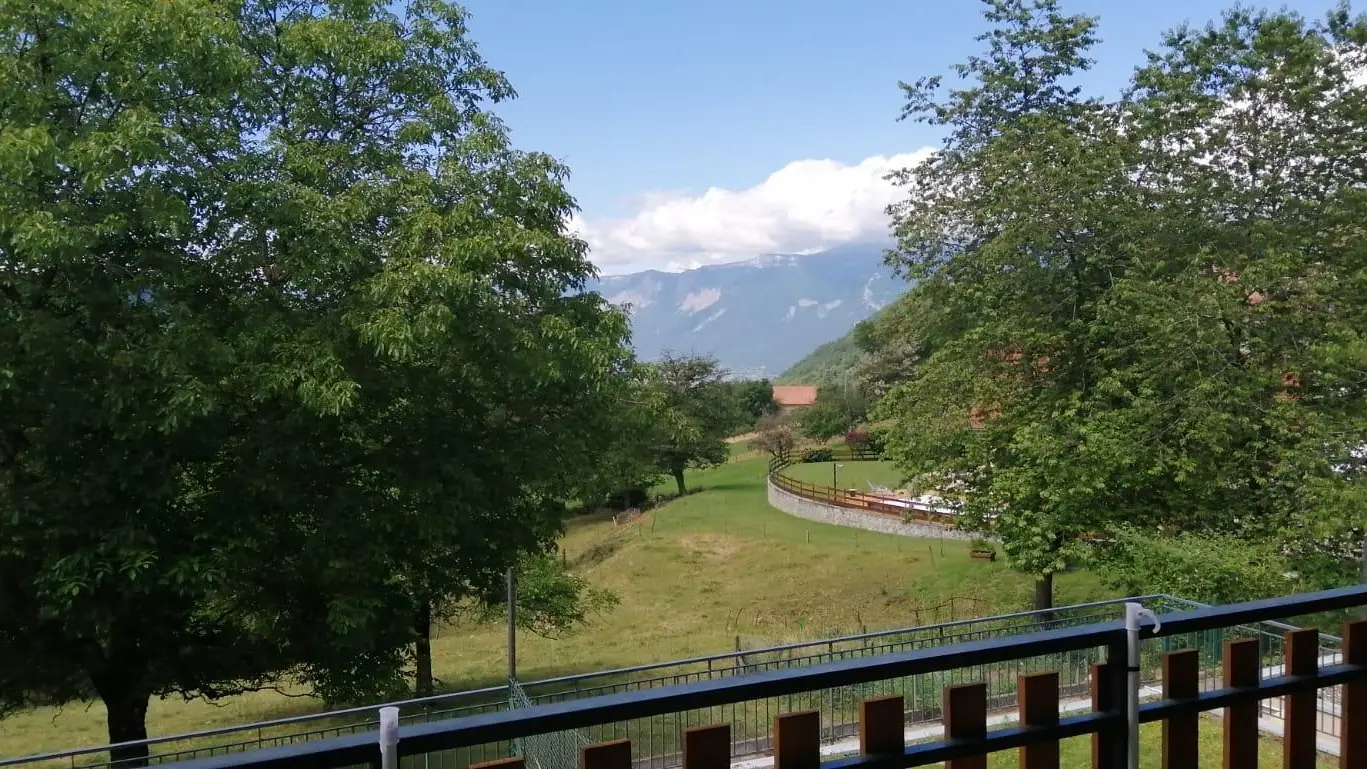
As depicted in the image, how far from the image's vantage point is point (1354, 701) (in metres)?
2.38

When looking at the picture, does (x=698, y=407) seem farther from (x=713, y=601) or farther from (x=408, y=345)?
(x=408, y=345)

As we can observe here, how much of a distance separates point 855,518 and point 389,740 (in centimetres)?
3208

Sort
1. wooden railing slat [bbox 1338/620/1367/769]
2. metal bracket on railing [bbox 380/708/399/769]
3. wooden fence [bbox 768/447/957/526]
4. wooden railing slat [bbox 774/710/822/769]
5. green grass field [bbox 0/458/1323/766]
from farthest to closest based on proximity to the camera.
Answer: wooden fence [bbox 768/447/957/526] < green grass field [bbox 0/458/1323/766] < wooden railing slat [bbox 1338/620/1367/769] < wooden railing slat [bbox 774/710/822/769] < metal bracket on railing [bbox 380/708/399/769]

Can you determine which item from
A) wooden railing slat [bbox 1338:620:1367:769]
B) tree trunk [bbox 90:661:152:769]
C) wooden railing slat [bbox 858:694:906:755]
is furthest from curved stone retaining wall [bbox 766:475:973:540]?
wooden railing slat [bbox 858:694:906:755]

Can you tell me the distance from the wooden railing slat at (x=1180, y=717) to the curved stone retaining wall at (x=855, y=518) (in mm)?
24045

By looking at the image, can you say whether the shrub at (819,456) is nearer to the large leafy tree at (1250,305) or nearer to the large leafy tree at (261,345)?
the large leafy tree at (1250,305)

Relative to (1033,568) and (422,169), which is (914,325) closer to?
(1033,568)

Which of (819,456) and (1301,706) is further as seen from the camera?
(819,456)

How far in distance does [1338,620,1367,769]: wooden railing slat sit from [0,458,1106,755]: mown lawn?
1627cm

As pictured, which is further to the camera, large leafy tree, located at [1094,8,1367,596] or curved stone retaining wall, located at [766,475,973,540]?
curved stone retaining wall, located at [766,475,973,540]

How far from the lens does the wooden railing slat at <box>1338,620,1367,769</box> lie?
7.80 feet

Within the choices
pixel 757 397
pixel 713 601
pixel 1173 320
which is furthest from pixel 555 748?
pixel 757 397

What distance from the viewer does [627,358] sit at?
10.1 m

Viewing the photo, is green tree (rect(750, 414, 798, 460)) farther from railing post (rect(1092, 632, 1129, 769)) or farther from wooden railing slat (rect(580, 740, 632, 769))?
wooden railing slat (rect(580, 740, 632, 769))
